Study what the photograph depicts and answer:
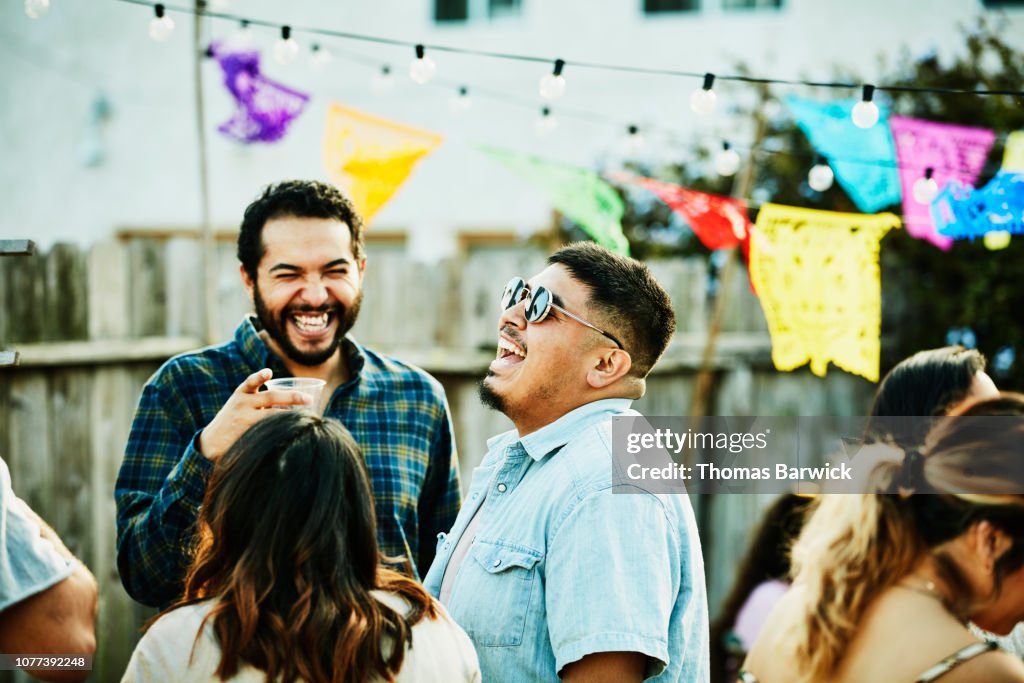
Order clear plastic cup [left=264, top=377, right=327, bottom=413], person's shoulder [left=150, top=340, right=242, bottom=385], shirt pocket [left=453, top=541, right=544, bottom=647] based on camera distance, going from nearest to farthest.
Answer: shirt pocket [left=453, top=541, right=544, bottom=647] < clear plastic cup [left=264, top=377, right=327, bottom=413] < person's shoulder [left=150, top=340, right=242, bottom=385]

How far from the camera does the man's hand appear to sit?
7.40 ft

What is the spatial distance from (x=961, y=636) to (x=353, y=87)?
8.15 meters

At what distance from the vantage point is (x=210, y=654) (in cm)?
171

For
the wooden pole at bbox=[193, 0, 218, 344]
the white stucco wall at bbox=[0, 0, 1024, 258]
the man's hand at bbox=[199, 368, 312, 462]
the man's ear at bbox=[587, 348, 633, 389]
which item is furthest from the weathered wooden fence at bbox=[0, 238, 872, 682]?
the white stucco wall at bbox=[0, 0, 1024, 258]

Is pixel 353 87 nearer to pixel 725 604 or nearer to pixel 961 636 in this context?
pixel 725 604

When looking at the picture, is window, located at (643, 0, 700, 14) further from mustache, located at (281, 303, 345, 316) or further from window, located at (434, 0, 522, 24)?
mustache, located at (281, 303, 345, 316)

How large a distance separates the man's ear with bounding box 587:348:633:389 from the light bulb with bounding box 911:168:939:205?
203 cm

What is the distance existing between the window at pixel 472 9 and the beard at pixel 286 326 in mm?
6729

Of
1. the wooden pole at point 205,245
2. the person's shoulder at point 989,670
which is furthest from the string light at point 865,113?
the wooden pole at point 205,245

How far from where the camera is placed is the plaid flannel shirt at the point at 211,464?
2443 millimetres

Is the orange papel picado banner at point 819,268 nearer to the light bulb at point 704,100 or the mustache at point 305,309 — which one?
A: the light bulb at point 704,100

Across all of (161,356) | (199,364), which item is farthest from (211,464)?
(161,356)

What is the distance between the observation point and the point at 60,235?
9.10m

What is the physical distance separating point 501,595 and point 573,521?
0.26 meters
